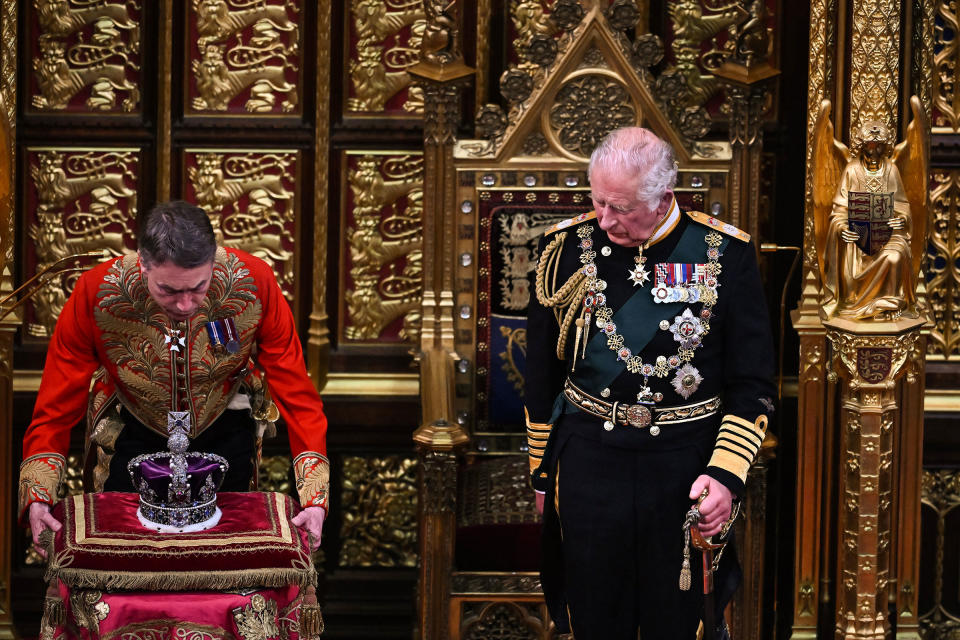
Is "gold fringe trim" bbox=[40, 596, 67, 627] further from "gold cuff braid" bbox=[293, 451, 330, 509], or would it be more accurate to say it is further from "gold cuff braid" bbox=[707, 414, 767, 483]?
"gold cuff braid" bbox=[707, 414, 767, 483]

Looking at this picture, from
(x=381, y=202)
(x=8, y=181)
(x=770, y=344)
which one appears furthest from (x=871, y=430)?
(x=8, y=181)

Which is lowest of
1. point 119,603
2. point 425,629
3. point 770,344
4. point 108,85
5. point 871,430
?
point 425,629

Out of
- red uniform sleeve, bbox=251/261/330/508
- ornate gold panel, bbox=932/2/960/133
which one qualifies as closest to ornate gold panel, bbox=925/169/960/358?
ornate gold panel, bbox=932/2/960/133

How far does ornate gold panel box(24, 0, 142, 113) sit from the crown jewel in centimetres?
210

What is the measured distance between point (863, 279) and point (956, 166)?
1001 millimetres

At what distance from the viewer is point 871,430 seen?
165 inches

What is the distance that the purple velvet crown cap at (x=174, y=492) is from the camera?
3.33 metres

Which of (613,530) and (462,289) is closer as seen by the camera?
(613,530)

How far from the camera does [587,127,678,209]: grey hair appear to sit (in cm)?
324

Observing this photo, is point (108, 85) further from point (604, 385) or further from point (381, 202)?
point (604, 385)

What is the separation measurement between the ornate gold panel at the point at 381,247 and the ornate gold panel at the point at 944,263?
1.72 metres

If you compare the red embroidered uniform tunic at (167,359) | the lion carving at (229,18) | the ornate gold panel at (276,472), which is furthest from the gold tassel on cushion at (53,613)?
the lion carving at (229,18)

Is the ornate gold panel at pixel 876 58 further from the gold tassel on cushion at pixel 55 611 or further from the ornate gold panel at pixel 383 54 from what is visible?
the gold tassel on cushion at pixel 55 611

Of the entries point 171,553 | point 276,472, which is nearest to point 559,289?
point 171,553
